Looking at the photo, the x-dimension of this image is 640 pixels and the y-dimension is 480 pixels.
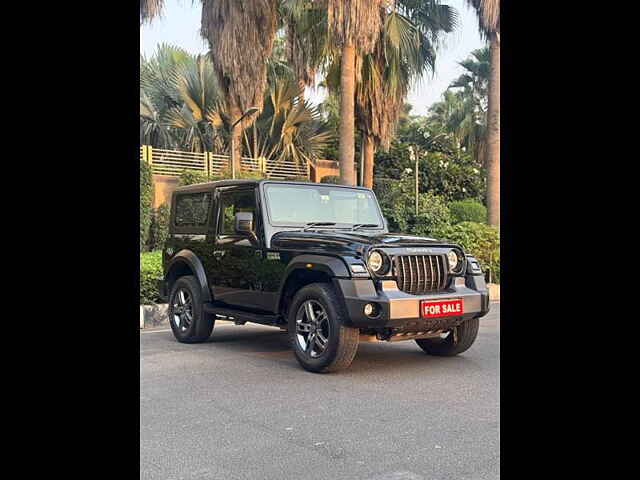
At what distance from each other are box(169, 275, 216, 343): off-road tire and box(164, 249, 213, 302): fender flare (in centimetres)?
8

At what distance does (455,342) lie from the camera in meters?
7.01

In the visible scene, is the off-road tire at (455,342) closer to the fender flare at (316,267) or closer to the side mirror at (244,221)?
the fender flare at (316,267)

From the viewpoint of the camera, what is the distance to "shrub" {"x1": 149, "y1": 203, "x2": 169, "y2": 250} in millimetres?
15805

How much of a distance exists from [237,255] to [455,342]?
2.46 metres

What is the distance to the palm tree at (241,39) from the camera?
15.3 meters

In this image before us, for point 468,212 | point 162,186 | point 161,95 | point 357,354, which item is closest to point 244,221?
point 357,354

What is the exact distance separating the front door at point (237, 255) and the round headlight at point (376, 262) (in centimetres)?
139

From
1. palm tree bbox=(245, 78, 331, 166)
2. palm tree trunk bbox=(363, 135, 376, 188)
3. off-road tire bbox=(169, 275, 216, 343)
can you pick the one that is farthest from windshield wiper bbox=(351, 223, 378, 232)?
palm tree bbox=(245, 78, 331, 166)

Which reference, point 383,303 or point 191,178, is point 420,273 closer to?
point 383,303

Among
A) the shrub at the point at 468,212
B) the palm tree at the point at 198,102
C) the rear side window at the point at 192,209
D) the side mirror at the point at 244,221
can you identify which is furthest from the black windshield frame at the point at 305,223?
the palm tree at the point at 198,102

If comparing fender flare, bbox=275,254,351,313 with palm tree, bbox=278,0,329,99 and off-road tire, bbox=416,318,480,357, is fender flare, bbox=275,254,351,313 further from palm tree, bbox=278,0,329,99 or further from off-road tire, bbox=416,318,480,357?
palm tree, bbox=278,0,329,99

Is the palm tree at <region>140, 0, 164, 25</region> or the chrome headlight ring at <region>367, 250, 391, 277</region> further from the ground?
the palm tree at <region>140, 0, 164, 25</region>
